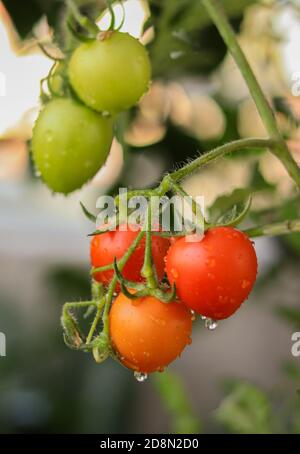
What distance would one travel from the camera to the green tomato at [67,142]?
100 centimetres

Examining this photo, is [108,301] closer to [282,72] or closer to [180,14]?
[180,14]

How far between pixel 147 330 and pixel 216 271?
0.09m

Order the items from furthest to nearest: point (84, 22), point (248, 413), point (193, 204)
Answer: point (248, 413)
point (84, 22)
point (193, 204)

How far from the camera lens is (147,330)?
855 millimetres

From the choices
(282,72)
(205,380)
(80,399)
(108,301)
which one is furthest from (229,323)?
(108,301)

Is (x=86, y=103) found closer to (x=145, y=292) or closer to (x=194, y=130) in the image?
(x=145, y=292)

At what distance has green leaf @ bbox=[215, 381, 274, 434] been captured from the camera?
138 cm

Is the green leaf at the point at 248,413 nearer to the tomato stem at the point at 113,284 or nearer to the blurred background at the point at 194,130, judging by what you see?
the blurred background at the point at 194,130

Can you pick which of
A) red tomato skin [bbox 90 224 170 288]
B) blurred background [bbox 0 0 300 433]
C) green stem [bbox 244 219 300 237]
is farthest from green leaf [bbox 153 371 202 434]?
red tomato skin [bbox 90 224 170 288]

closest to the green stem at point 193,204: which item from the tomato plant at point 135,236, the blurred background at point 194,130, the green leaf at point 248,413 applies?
the tomato plant at point 135,236

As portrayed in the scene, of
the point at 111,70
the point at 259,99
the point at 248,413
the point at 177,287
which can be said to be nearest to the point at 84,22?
the point at 111,70

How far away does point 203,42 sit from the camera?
1.39 meters

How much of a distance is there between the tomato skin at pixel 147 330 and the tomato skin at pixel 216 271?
0.03 meters

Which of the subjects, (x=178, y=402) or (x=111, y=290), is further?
(x=178, y=402)
